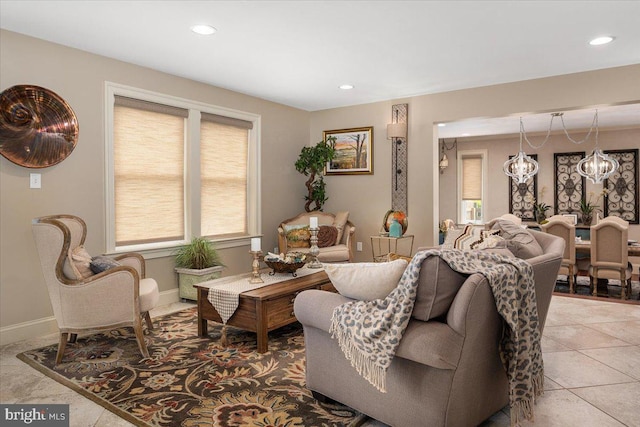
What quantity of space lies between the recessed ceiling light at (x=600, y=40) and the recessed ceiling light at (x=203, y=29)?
3195mm

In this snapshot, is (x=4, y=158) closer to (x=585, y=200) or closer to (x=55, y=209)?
(x=55, y=209)

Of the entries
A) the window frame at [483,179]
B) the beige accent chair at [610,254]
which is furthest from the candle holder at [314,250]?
the window frame at [483,179]

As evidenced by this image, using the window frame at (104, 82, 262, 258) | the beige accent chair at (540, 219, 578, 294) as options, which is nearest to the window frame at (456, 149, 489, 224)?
the beige accent chair at (540, 219, 578, 294)

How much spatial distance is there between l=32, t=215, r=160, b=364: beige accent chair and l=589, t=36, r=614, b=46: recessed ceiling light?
13.7 feet

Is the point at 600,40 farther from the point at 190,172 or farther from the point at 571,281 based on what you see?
the point at 190,172

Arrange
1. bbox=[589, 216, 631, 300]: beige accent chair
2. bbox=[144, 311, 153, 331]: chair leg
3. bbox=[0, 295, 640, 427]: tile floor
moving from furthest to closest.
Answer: bbox=[589, 216, 631, 300]: beige accent chair → bbox=[144, 311, 153, 331]: chair leg → bbox=[0, 295, 640, 427]: tile floor

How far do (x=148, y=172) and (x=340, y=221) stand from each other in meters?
2.50

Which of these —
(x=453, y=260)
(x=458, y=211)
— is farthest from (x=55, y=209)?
(x=458, y=211)

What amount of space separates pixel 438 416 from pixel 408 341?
1.15 feet

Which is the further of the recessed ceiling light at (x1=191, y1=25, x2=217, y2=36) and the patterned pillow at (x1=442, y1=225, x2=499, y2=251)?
the recessed ceiling light at (x1=191, y1=25, x2=217, y2=36)

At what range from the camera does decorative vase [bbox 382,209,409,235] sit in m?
5.54

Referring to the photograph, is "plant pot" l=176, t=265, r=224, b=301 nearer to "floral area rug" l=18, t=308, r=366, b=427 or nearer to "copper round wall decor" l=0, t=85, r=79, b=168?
"floral area rug" l=18, t=308, r=366, b=427

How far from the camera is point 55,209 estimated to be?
12.2 feet

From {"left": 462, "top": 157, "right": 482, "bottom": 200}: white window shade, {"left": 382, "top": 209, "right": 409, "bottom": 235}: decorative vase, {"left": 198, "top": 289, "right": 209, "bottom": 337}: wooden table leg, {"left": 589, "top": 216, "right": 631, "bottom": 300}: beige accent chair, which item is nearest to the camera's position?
{"left": 198, "top": 289, "right": 209, "bottom": 337}: wooden table leg
